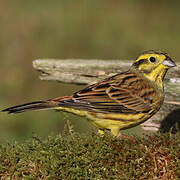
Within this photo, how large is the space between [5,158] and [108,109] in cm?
127

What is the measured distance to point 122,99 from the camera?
5.03 m

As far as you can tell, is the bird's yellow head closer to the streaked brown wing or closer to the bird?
the bird

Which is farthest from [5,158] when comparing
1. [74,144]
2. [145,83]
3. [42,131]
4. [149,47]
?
[149,47]

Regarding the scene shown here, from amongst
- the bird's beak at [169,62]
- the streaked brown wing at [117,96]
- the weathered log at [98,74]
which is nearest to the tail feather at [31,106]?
the streaked brown wing at [117,96]

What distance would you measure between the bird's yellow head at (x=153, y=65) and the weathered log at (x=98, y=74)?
0.23m

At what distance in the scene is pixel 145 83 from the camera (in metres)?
5.25

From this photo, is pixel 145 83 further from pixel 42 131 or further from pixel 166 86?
pixel 42 131

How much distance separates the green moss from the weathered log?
4.26ft

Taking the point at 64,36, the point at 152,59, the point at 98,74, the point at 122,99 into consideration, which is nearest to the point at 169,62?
the point at 152,59

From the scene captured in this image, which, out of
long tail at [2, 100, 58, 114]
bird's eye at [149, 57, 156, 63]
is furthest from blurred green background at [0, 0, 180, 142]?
long tail at [2, 100, 58, 114]

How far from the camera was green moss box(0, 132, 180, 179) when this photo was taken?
386 centimetres

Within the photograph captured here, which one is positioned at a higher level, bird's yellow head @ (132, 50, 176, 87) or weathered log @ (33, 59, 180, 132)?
bird's yellow head @ (132, 50, 176, 87)

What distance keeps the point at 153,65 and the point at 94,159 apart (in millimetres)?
1753

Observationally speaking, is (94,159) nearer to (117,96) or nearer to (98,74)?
(117,96)
